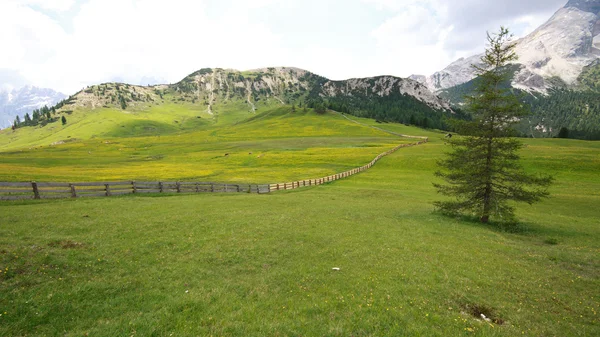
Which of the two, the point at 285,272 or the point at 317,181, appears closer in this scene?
the point at 285,272

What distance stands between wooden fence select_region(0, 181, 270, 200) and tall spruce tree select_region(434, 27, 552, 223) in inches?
1013

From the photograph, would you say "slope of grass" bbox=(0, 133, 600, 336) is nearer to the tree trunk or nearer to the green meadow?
the green meadow

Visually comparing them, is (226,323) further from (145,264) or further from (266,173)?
(266,173)

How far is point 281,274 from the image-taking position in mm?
13070

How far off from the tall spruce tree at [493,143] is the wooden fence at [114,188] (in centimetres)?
2489

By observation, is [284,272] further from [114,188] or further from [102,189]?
[114,188]

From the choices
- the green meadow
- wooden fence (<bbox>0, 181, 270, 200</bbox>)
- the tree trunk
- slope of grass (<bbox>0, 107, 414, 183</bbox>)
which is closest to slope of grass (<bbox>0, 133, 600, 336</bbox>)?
the green meadow

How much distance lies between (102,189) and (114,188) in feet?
5.29

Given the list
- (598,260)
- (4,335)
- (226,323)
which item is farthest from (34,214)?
(598,260)

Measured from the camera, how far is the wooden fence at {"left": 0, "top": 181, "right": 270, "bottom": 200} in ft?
84.2

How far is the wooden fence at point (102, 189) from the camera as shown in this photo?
25656 millimetres

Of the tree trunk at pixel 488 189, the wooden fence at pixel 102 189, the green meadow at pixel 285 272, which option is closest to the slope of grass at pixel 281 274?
the green meadow at pixel 285 272

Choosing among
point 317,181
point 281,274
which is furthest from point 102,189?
point 317,181

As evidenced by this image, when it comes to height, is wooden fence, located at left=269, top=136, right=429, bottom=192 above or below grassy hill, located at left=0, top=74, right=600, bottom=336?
below
